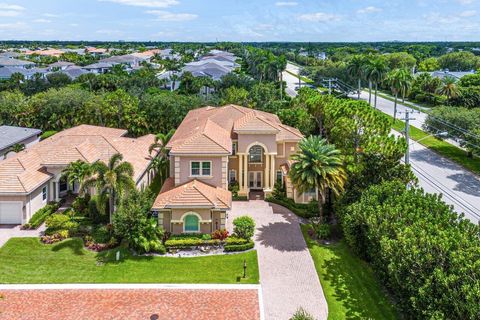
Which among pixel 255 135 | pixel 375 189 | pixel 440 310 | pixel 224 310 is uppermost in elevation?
pixel 255 135

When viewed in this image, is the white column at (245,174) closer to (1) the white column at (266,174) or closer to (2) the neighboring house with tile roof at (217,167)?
(2) the neighboring house with tile roof at (217,167)

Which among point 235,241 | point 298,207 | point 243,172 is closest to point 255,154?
point 243,172

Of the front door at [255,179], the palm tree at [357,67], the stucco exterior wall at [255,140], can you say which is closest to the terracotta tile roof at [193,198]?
the stucco exterior wall at [255,140]

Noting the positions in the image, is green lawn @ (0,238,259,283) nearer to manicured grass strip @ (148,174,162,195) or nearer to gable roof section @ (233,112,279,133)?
manicured grass strip @ (148,174,162,195)

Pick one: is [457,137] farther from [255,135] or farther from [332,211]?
[255,135]

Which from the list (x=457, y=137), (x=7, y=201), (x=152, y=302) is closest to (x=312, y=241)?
(x=152, y=302)

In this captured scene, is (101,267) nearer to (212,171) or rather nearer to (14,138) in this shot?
(212,171)
